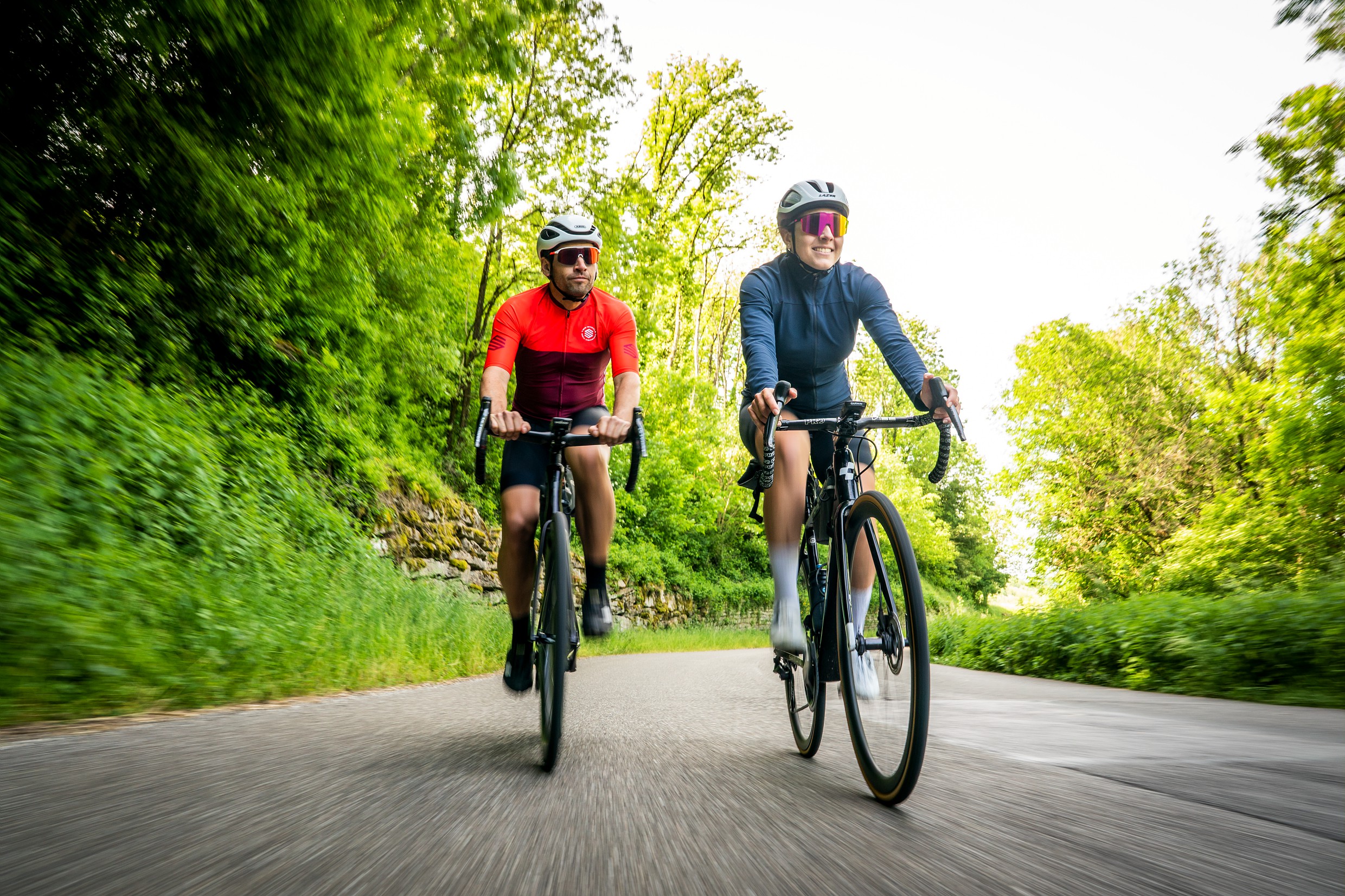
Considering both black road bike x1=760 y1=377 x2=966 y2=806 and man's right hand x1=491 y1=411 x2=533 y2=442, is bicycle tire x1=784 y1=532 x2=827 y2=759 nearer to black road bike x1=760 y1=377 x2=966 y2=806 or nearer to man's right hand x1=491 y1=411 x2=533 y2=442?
black road bike x1=760 y1=377 x2=966 y2=806

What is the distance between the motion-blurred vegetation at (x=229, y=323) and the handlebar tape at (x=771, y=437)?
3.30 metres

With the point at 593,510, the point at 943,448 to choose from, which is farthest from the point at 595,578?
the point at 943,448

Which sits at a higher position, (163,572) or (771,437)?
(771,437)

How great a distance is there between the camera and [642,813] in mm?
2469

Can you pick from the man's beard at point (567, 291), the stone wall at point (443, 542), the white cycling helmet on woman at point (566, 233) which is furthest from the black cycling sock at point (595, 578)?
the stone wall at point (443, 542)

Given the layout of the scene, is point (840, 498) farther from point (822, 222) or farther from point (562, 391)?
point (562, 391)

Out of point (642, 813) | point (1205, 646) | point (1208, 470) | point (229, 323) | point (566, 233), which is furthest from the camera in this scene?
point (1208, 470)

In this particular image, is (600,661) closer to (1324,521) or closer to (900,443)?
(1324,521)

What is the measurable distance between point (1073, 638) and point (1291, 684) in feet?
14.1

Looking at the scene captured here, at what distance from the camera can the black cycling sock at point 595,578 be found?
427 cm

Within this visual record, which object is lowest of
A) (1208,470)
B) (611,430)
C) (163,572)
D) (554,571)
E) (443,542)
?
(554,571)

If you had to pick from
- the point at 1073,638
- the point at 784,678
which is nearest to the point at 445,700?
the point at 784,678

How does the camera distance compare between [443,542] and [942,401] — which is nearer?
[942,401]

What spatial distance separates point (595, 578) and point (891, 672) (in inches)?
74.4
